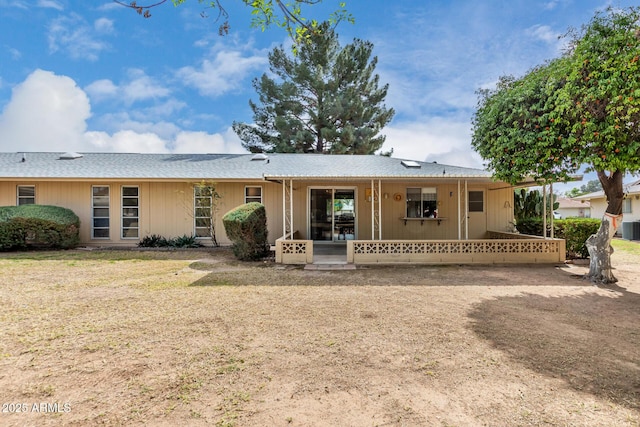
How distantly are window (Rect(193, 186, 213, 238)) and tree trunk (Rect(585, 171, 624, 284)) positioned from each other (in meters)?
11.2

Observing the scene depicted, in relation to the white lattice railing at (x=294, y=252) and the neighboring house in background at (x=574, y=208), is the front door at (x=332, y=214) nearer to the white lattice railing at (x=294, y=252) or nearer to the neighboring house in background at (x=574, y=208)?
the white lattice railing at (x=294, y=252)

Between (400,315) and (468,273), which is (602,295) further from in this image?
(400,315)

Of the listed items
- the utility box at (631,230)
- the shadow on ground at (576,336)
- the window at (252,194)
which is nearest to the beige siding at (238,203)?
the window at (252,194)

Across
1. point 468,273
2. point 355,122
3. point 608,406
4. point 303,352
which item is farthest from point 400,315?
point 355,122

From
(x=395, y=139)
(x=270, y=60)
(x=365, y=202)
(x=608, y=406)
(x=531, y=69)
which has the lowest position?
(x=608, y=406)

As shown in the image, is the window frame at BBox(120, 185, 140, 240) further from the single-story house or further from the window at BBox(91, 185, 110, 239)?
the window at BBox(91, 185, 110, 239)

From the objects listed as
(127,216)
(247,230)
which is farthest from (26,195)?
(247,230)

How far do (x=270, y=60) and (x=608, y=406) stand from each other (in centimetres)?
2451

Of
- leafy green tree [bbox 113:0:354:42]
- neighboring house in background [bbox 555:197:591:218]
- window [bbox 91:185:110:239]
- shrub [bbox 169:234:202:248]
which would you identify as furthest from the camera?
neighboring house in background [bbox 555:197:591:218]

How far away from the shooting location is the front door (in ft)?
39.3

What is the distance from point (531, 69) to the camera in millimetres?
6871

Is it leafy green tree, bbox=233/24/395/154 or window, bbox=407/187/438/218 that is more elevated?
leafy green tree, bbox=233/24/395/154

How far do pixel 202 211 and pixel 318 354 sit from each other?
986 centimetres

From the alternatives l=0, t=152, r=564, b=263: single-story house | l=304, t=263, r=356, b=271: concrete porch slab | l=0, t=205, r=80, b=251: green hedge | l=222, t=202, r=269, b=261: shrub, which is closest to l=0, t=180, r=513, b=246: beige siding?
l=0, t=152, r=564, b=263: single-story house
